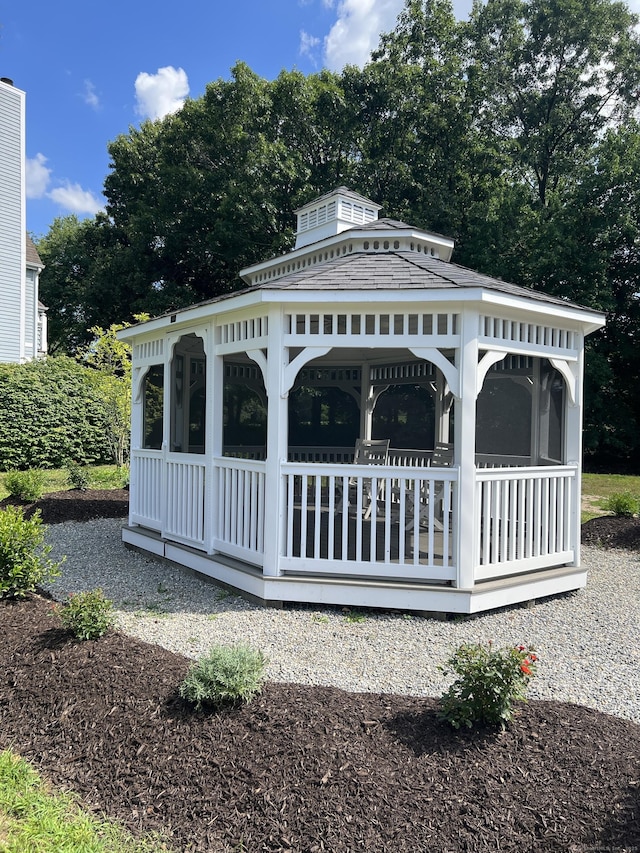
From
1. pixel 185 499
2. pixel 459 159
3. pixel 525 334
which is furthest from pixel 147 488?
pixel 459 159

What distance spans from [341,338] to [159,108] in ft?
89.8

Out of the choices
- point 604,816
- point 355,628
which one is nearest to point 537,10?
point 355,628

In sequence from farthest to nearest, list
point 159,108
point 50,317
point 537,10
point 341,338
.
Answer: point 50,317, point 159,108, point 537,10, point 341,338

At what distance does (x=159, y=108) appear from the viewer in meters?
27.5

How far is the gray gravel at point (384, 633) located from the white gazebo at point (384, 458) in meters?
0.21

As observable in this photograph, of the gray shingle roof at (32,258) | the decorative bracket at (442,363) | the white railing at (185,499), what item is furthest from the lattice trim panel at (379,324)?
the gray shingle roof at (32,258)

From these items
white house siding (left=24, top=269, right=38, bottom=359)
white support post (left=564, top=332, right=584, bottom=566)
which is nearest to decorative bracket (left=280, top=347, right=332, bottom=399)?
white support post (left=564, top=332, right=584, bottom=566)

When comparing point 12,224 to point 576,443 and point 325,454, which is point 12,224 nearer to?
point 325,454

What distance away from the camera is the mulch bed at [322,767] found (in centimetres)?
240

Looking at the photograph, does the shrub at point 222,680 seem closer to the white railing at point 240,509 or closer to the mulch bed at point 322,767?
the mulch bed at point 322,767

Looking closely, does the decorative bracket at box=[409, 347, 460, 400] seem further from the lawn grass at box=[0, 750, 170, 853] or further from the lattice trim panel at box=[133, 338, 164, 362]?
the lawn grass at box=[0, 750, 170, 853]

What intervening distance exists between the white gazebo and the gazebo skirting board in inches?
0.7

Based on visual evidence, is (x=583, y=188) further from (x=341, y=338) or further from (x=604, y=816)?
(x=604, y=816)

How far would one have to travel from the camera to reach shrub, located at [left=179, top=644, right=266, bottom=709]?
312 centimetres
